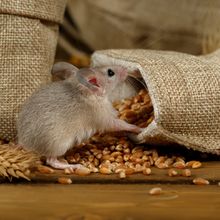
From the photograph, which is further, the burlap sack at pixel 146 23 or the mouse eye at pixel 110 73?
the burlap sack at pixel 146 23

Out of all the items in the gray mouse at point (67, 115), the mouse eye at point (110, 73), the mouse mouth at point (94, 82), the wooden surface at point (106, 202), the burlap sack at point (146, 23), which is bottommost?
the wooden surface at point (106, 202)

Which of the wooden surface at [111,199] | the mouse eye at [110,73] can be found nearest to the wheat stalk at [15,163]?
the wooden surface at [111,199]

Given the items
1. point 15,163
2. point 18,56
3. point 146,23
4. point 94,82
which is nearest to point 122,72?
point 94,82

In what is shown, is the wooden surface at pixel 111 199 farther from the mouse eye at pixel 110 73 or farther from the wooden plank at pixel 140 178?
the mouse eye at pixel 110 73

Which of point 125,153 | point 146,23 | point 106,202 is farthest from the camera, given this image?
point 146,23

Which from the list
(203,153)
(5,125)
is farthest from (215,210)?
(5,125)

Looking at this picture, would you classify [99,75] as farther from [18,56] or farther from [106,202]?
[106,202]

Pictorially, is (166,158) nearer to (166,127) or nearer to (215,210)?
(166,127)

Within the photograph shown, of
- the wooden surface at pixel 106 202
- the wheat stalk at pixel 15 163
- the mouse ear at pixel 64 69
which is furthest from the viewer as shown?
the mouse ear at pixel 64 69
